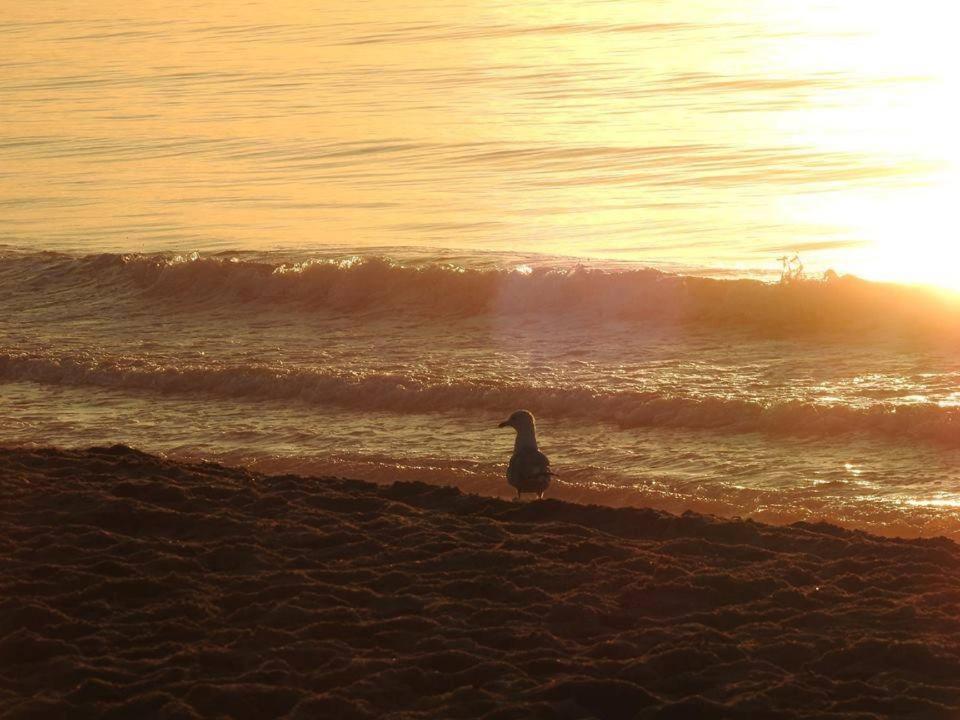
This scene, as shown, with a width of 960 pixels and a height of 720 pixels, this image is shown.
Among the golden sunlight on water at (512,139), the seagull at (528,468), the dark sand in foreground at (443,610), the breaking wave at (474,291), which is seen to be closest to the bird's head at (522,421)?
the seagull at (528,468)

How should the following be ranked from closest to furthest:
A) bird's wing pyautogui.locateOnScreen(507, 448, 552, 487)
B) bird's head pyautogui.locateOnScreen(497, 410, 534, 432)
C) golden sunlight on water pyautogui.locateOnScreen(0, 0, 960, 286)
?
1. bird's wing pyautogui.locateOnScreen(507, 448, 552, 487)
2. bird's head pyautogui.locateOnScreen(497, 410, 534, 432)
3. golden sunlight on water pyautogui.locateOnScreen(0, 0, 960, 286)

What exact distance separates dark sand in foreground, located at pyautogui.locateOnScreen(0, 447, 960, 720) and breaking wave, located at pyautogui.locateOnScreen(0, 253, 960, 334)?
6509mm

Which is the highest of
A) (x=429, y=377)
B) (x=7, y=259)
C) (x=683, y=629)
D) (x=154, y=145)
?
(x=154, y=145)

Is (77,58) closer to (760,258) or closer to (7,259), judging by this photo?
(7,259)

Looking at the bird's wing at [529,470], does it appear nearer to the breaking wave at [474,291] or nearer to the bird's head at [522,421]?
the bird's head at [522,421]

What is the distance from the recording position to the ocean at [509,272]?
10.9m

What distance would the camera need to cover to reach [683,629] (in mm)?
6629

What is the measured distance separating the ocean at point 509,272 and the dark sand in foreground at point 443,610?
4.88ft

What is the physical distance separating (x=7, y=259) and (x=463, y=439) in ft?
31.7

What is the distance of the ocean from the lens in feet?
35.8

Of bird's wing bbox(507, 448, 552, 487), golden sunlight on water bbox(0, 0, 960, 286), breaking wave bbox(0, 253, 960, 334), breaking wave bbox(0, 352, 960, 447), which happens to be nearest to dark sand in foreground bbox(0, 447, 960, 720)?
bird's wing bbox(507, 448, 552, 487)

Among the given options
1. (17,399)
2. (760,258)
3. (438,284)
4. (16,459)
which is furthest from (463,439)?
(760,258)

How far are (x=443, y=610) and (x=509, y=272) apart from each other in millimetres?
9479

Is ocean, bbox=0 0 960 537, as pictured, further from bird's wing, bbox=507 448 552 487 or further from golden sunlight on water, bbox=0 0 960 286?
bird's wing, bbox=507 448 552 487
